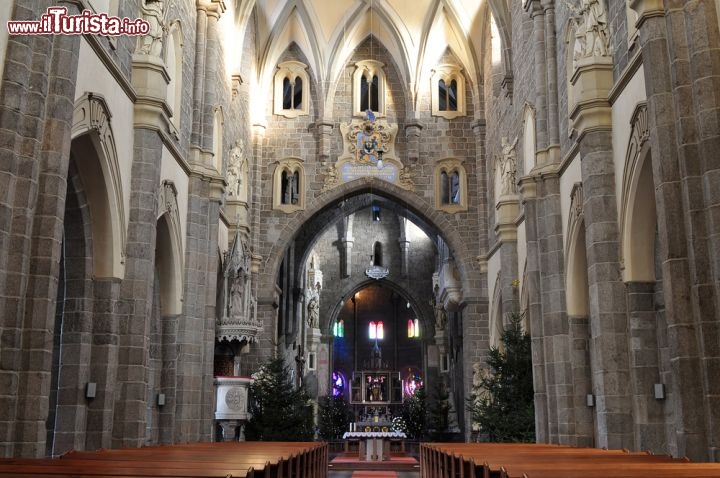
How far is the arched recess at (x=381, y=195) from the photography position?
86.2 ft

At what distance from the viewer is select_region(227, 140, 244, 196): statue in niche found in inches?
890

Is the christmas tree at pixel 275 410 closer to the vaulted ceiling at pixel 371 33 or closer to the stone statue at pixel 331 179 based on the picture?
the stone statue at pixel 331 179

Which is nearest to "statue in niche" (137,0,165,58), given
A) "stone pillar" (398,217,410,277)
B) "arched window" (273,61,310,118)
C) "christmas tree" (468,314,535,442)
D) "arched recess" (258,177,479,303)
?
"christmas tree" (468,314,535,442)

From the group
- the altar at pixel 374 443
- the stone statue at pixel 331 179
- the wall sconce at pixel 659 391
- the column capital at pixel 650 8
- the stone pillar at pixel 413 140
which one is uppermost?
the stone pillar at pixel 413 140

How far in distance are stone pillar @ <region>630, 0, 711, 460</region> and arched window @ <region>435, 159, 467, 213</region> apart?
1736 cm

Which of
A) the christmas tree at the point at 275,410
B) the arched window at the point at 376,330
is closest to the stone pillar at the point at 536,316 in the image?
the christmas tree at the point at 275,410

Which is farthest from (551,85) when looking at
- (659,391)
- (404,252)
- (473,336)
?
(404,252)

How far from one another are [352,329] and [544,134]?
28.4 meters

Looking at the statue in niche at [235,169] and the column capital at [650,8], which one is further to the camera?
the statue in niche at [235,169]

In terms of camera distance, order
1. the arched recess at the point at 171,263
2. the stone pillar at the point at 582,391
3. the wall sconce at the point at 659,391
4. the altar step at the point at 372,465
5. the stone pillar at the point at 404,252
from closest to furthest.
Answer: the wall sconce at the point at 659,391, the stone pillar at the point at 582,391, the arched recess at the point at 171,263, the altar step at the point at 372,465, the stone pillar at the point at 404,252

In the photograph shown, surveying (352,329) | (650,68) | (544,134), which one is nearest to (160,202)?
(544,134)

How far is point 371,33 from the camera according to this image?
27.9 meters

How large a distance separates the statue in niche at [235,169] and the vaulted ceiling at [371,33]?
16.3 feet

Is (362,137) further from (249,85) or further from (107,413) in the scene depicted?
(107,413)
